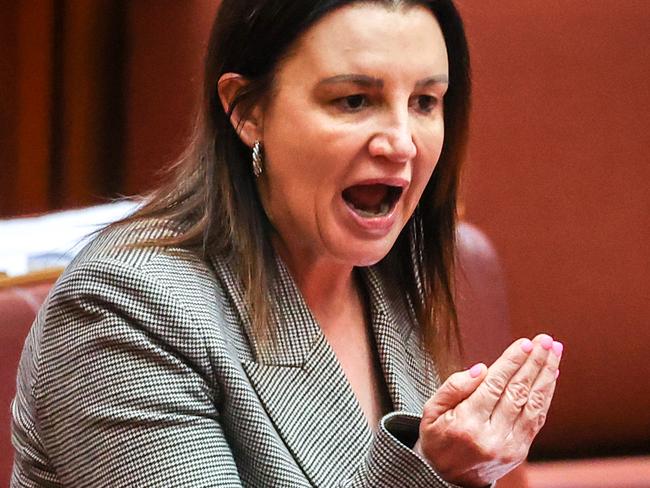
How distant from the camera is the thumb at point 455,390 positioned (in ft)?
3.16

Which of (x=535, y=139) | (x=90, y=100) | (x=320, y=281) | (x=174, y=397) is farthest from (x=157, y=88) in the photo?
(x=174, y=397)

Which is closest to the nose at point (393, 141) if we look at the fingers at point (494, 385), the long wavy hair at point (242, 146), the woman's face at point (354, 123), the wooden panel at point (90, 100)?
the woman's face at point (354, 123)

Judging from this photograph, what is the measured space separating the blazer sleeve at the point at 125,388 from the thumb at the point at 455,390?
0.16 meters

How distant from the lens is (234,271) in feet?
3.60

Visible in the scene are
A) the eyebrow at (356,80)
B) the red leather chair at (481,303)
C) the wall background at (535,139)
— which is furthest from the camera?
the wall background at (535,139)

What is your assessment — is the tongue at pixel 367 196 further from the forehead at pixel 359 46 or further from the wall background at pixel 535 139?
the wall background at pixel 535 139

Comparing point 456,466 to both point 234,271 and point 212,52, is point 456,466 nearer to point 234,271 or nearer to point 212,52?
point 234,271

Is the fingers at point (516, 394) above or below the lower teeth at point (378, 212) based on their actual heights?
below

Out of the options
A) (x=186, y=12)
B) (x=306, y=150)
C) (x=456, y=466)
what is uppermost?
(x=186, y=12)

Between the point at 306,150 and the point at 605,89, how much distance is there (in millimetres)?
1015

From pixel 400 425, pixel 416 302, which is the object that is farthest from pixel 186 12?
pixel 400 425

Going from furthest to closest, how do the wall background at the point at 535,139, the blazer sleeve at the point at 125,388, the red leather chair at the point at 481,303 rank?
the wall background at the point at 535,139 → the red leather chair at the point at 481,303 → the blazer sleeve at the point at 125,388

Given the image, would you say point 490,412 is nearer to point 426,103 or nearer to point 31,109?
point 426,103

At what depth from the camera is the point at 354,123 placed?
1070 mm
